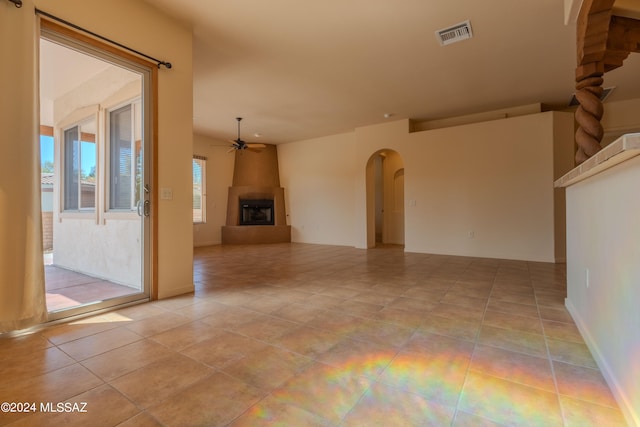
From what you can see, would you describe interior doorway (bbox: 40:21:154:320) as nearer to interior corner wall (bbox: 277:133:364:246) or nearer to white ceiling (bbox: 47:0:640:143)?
white ceiling (bbox: 47:0:640:143)

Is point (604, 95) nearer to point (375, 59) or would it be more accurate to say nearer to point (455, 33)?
point (455, 33)

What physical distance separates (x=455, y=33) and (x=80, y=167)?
5064 millimetres

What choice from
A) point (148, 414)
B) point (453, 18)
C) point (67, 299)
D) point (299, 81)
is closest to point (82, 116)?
point (67, 299)

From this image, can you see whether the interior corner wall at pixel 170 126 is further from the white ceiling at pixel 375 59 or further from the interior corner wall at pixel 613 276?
the interior corner wall at pixel 613 276

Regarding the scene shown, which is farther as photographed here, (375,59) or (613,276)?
(375,59)

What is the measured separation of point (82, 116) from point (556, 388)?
5.50 meters

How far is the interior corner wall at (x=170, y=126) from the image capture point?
280 cm

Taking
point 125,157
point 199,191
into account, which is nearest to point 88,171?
point 125,157

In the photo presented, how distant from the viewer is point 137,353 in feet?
6.22

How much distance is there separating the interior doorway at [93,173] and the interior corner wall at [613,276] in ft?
11.4

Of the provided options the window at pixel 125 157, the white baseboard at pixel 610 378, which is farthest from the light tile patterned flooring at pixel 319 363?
the window at pixel 125 157

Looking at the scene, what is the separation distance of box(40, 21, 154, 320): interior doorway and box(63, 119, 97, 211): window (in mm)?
13

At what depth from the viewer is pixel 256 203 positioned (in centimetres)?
855

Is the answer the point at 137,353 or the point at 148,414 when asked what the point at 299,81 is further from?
the point at 148,414
